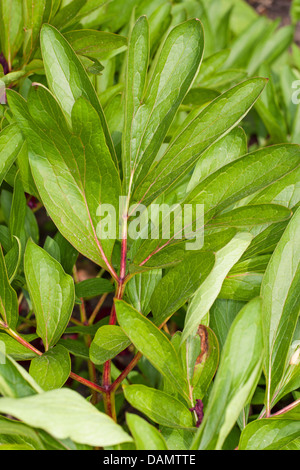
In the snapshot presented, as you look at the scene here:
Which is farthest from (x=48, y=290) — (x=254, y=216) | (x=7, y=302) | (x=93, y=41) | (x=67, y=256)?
(x=93, y=41)

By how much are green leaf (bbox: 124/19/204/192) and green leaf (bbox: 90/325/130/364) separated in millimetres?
210

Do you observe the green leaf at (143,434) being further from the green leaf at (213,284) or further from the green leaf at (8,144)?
the green leaf at (8,144)

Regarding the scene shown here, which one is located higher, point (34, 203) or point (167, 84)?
point (167, 84)

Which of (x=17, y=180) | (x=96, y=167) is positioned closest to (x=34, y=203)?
(x=17, y=180)

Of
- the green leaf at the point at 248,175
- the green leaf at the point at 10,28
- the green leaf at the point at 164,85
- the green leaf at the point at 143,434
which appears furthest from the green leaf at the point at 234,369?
the green leaf at the point at 10,28

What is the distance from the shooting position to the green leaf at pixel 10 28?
2.43 ft

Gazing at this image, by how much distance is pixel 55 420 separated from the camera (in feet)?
1.29

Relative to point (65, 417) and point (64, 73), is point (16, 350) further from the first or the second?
point (64, 73)

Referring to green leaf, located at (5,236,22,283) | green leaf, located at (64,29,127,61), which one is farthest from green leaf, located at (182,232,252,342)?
→ green leaf, located at (64,29,127,61)

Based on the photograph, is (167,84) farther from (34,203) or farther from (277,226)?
(34,203)

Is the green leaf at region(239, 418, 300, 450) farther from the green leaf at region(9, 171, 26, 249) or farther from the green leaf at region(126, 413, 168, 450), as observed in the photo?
the green leaf at region(9, 171, 26, 249)

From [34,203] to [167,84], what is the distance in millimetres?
445

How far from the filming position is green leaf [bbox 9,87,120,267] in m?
0.55

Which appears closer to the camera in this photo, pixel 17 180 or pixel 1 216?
pixel 17 180
